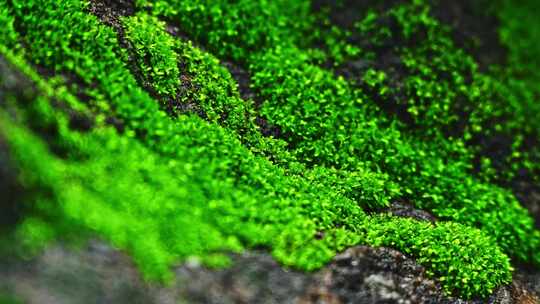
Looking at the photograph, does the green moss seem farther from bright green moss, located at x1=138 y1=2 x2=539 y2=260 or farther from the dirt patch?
the dirt patch

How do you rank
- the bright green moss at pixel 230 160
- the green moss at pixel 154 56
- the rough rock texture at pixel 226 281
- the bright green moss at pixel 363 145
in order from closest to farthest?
the rough rock texture at pixel 226 281, the bright green moss at pixel 230 160, the green moss at pixel 154 56, the bright green moss at pixel 363 145

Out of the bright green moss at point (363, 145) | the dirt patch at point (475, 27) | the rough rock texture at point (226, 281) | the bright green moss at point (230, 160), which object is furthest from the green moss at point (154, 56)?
the dirt patch at point (475, 27)

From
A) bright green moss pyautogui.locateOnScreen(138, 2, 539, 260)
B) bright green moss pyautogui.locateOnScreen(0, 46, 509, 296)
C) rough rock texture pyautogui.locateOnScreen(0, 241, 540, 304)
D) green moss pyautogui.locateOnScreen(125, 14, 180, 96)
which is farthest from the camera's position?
bright green moss pyautogui.locateOnScreen(138, 2, 539, 260)

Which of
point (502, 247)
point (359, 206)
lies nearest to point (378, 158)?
point (359, 206)

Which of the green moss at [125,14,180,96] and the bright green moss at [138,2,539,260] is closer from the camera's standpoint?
the green moss at [125,14,180,96]

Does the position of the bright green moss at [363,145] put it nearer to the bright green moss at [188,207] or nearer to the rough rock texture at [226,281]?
the bright green moss at [188,207]

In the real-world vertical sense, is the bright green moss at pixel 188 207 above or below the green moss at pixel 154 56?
below

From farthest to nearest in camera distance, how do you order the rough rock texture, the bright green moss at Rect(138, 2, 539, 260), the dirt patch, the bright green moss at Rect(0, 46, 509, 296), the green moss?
the dirt patch < the bright green moss at Rect(138, 2, 539, 260) < the green moss < the bright green moss at Rect(0, 46, 509, 296) < the rough rock texture

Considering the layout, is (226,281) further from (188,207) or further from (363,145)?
(363,145)

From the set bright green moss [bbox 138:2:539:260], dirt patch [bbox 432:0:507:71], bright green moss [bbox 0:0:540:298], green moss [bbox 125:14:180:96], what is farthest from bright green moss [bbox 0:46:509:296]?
dirt patch [bbox 432:0:507:71]
